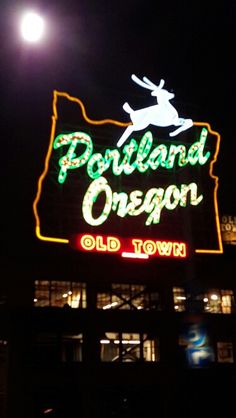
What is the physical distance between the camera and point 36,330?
27797mm

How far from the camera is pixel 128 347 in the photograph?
96.5ft

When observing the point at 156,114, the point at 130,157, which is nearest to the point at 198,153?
the point at 156,114

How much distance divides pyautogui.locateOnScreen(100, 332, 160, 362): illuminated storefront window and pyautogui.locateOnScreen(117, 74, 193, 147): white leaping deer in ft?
33.6

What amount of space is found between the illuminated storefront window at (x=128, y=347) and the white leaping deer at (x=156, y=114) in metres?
10.2

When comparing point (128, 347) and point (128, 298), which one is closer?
point (128, 347)

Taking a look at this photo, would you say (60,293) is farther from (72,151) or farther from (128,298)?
(72,151)

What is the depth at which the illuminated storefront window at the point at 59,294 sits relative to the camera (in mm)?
28703

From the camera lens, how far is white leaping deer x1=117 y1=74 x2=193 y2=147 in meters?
31.7

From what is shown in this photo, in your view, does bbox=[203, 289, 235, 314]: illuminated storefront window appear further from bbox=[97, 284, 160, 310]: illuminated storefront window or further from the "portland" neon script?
the "portland" neon script

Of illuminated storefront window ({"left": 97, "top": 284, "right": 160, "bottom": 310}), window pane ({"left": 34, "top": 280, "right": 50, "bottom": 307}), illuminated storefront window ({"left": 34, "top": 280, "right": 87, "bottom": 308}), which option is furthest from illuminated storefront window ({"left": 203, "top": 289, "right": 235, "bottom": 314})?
window pane ({"left": 34, "top": 280, "right": 50, "bottom": 307})

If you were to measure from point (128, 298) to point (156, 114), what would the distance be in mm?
9851

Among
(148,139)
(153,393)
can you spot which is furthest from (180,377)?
(148,139)

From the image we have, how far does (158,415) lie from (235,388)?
4.37 meters

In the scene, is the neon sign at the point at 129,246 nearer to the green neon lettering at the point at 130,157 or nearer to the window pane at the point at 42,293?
the window pane at the point at 42,293
